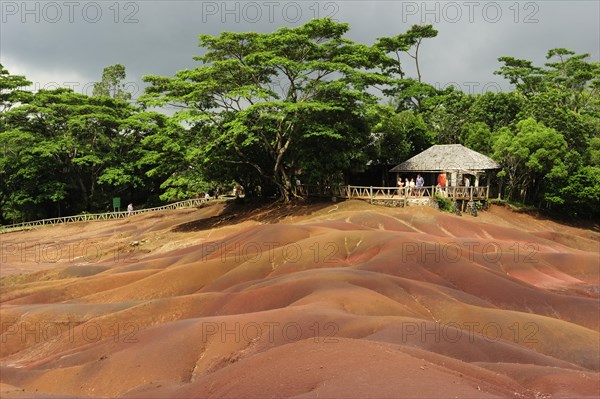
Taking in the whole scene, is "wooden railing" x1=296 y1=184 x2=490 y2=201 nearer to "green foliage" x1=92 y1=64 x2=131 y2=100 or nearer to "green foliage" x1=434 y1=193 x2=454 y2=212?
"green foliage" x1=434 y1=193 x2=454 y2=212

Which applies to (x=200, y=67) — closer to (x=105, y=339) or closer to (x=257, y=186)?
(x=257, y=186)

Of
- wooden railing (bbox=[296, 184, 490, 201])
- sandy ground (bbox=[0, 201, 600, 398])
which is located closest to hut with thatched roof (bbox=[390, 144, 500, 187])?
wooden railing (bbox=[296, 184, 490, 201])

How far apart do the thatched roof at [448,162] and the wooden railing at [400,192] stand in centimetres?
193

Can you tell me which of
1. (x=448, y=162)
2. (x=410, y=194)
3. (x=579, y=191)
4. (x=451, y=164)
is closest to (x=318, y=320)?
(x=410, y=194)

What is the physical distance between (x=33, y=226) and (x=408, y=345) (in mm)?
48366

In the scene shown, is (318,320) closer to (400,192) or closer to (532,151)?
(400,192)

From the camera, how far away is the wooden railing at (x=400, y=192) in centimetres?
3631

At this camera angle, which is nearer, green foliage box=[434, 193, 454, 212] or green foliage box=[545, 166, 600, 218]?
green foliage box=[434, 193, 454, 212]

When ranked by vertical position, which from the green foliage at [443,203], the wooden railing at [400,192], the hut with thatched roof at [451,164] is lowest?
the green foliage at [443,203]

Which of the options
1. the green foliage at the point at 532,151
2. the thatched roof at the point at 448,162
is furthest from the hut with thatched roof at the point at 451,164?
the green foliage at the point at 532,151

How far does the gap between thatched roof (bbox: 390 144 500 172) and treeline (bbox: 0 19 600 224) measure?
181 cm

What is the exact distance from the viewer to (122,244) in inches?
1382

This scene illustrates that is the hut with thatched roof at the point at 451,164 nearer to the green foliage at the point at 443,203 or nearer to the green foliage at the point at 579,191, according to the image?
the green foliage at the point at 443,203

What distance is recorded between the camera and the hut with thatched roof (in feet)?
127
